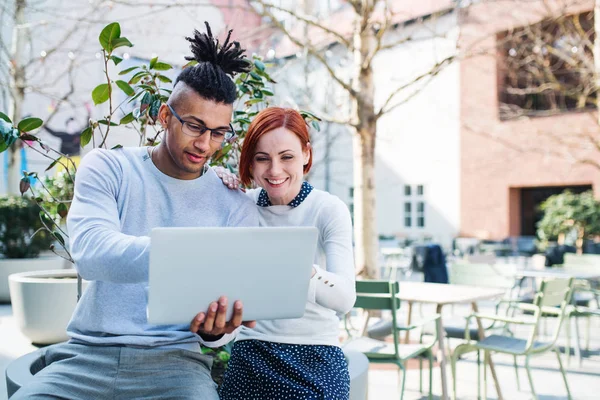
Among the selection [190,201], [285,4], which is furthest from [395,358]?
[285,4]

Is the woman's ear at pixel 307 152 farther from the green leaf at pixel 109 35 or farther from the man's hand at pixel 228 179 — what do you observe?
the green leaf at pixel 109 35

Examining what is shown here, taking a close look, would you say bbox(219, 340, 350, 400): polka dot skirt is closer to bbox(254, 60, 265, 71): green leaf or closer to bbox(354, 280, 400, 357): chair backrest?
bbox(254, 60, 265, 71): green leaf

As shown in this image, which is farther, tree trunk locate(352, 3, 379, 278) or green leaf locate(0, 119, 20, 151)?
tree trunk locate(352, 3, 379, 278)

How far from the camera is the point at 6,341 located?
5.05m

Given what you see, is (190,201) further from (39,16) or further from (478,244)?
(478,244)

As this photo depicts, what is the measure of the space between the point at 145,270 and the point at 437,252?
4967mm

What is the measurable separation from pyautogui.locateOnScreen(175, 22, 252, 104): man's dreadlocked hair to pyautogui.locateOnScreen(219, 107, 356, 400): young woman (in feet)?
0.52

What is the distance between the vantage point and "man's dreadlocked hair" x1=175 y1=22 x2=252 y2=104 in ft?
5.82

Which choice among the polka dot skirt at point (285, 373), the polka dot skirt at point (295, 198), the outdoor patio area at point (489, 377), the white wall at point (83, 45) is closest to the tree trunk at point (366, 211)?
the outdoor patio area at point (489, 377)

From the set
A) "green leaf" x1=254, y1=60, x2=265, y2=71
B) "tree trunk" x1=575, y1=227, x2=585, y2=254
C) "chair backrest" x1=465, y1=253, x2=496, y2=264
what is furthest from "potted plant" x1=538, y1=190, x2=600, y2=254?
"green leaf" x1=254, y1=60, x2=265, y2=71

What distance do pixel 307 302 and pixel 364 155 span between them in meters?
4.25

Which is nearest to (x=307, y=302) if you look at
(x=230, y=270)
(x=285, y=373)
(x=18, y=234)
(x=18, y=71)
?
(x=285, y=373)

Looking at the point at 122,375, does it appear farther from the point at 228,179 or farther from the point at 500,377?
the point at 500,377

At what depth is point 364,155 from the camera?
19.4 feet
